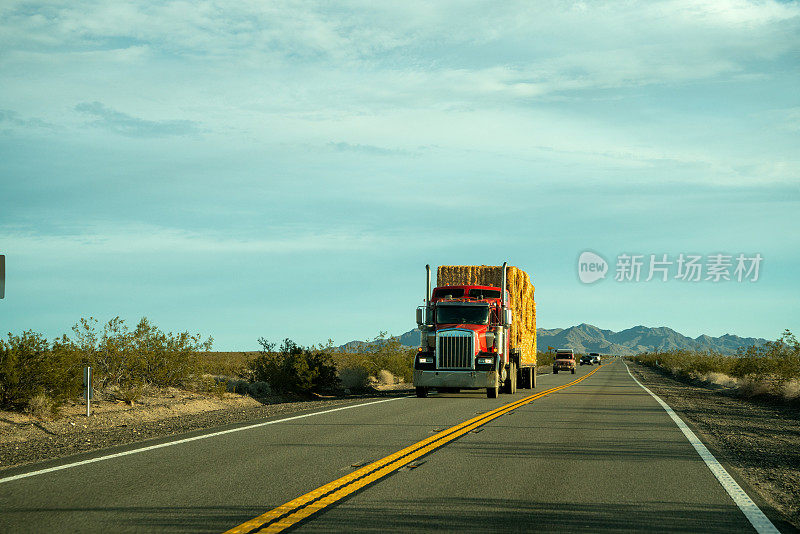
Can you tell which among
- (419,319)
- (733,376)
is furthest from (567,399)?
(733,376)

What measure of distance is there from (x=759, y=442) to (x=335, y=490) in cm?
916

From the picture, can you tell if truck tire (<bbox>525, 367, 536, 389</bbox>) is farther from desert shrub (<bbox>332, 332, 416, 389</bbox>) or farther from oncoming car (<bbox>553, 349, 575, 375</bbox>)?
oncoming car (<bbox>553, 349, 575, 375</bbox>)

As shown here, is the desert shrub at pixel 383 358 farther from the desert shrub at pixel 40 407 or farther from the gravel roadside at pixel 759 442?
the desert shrub at pixel 40 407

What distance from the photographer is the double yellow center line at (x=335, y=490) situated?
21.5 ft

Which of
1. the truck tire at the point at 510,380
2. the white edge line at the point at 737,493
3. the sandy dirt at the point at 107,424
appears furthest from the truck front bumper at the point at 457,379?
the white edge line at the point at 737,493

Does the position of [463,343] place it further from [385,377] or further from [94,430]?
[385,377]

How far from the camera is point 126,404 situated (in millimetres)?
19531

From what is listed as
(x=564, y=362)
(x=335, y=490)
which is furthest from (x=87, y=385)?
(x=564, y=362)

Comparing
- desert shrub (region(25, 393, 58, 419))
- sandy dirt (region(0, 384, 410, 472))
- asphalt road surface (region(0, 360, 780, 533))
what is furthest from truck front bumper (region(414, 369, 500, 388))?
desert shrub (region(25, 393, 58, 419))

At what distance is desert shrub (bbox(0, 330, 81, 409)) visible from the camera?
1595 centimetres

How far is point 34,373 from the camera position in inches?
649

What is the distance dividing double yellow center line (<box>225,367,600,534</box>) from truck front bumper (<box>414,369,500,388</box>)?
9935 millimetres

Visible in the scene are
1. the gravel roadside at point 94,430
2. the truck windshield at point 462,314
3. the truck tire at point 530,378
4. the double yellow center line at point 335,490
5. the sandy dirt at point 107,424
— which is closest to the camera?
the double yellow center line at point 335,490

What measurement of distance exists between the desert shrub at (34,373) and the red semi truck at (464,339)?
994 centimetres
